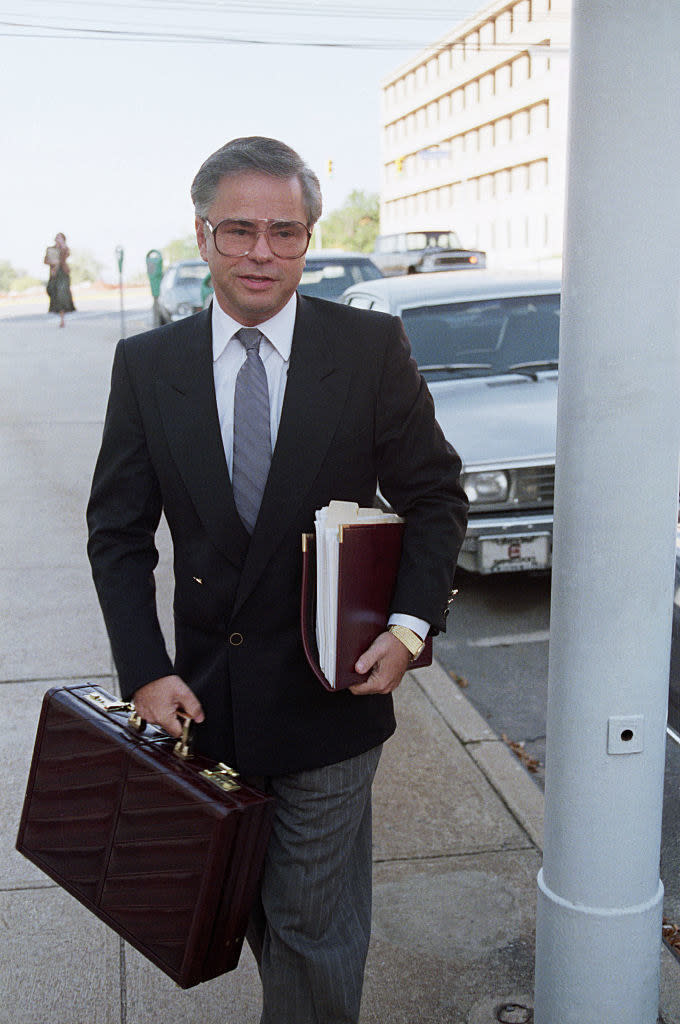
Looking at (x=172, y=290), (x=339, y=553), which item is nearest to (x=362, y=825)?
(x=339, y=553)

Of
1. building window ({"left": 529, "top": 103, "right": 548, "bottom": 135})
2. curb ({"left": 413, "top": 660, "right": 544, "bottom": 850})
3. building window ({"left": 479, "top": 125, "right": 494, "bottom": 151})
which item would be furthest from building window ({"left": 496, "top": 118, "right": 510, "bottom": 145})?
curb ({"left": 413, "top": 660, "right": 544, "bottom": 850})

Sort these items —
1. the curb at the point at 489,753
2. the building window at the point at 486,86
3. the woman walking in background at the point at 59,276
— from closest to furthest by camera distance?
1. the curb at the point at 489,753
2. the woman walking in background at the point at 59,276
3. the building window at the point at 486,86

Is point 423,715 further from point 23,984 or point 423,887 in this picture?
point 23,984

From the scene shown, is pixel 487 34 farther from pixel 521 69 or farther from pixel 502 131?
pixel 502 131

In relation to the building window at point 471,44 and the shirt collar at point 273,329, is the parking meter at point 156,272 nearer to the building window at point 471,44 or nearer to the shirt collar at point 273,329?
the shirt collar at point 273,329

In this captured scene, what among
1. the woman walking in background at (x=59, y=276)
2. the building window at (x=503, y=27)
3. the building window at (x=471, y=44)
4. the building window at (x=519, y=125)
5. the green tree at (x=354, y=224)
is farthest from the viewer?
the green tree at (x=354, y=224)

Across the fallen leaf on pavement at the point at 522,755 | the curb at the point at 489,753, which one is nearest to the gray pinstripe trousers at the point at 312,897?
the curb at the point at 489,753

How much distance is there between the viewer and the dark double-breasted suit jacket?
2.32 m

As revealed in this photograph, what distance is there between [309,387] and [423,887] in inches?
73.5

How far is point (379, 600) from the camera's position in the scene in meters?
2.32

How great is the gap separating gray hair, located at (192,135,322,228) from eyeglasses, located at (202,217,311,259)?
0.06m

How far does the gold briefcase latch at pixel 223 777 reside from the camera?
221 cm

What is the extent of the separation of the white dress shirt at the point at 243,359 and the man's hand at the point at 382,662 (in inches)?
2.9

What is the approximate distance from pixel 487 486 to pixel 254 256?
415 centimetres
